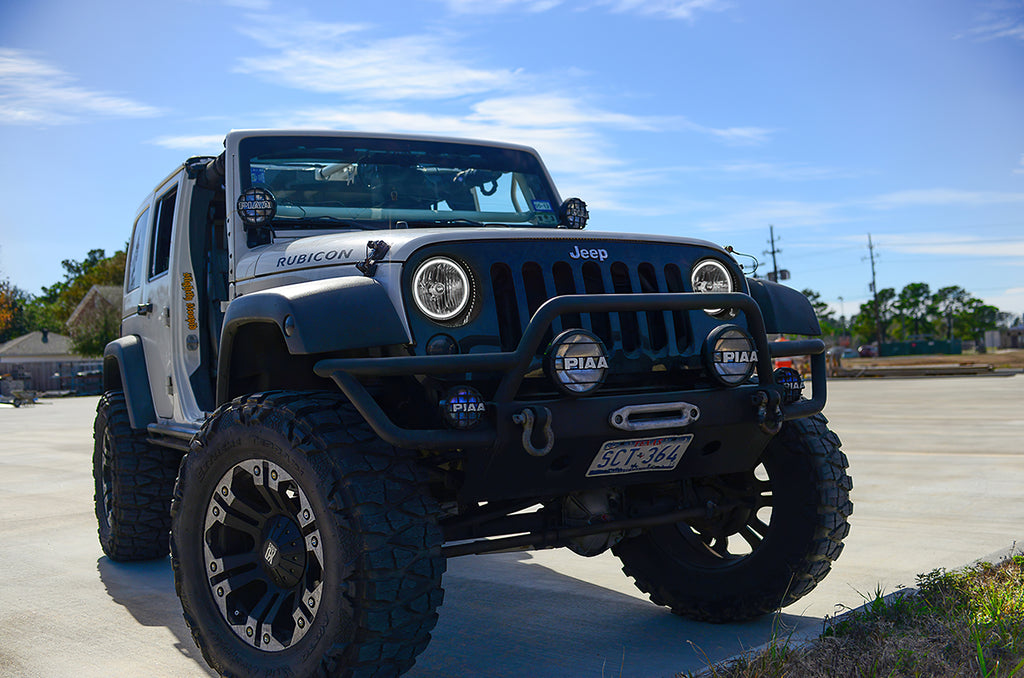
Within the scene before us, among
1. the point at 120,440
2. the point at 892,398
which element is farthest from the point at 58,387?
the point at 120,440

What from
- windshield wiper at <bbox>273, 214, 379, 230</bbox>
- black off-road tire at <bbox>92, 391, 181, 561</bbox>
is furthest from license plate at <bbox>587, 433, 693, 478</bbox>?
black off-road tire at <bbox>92, 391, 181, 561</bbox>

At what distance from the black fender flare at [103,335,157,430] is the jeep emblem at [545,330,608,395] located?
10.8 ft

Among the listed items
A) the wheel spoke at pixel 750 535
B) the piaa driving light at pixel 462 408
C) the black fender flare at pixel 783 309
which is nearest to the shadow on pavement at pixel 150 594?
the piaa driving light at pixel 462 408

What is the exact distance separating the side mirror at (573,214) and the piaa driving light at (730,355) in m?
1.75

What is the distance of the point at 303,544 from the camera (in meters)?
3.27

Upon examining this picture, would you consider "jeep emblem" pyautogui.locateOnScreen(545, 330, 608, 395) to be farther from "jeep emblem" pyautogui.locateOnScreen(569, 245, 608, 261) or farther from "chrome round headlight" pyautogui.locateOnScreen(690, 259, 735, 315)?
"chrome round headlight" pyautogui.locateOnScreen(690, 259, 735, 315)

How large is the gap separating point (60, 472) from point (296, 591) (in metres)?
8.75

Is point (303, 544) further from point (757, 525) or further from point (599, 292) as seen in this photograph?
point (757, 525)

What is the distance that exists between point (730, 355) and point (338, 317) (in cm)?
145

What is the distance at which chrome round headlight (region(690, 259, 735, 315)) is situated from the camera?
13.0 ft

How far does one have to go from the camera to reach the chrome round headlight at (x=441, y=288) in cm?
335

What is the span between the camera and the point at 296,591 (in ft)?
10.9

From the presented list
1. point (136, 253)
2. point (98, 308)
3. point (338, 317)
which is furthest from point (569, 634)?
point (98, 308)

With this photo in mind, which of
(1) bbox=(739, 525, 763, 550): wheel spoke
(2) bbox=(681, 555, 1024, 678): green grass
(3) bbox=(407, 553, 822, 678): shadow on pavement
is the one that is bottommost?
(3) bbox=(407, 553, 822, 678): shadow on pavement
